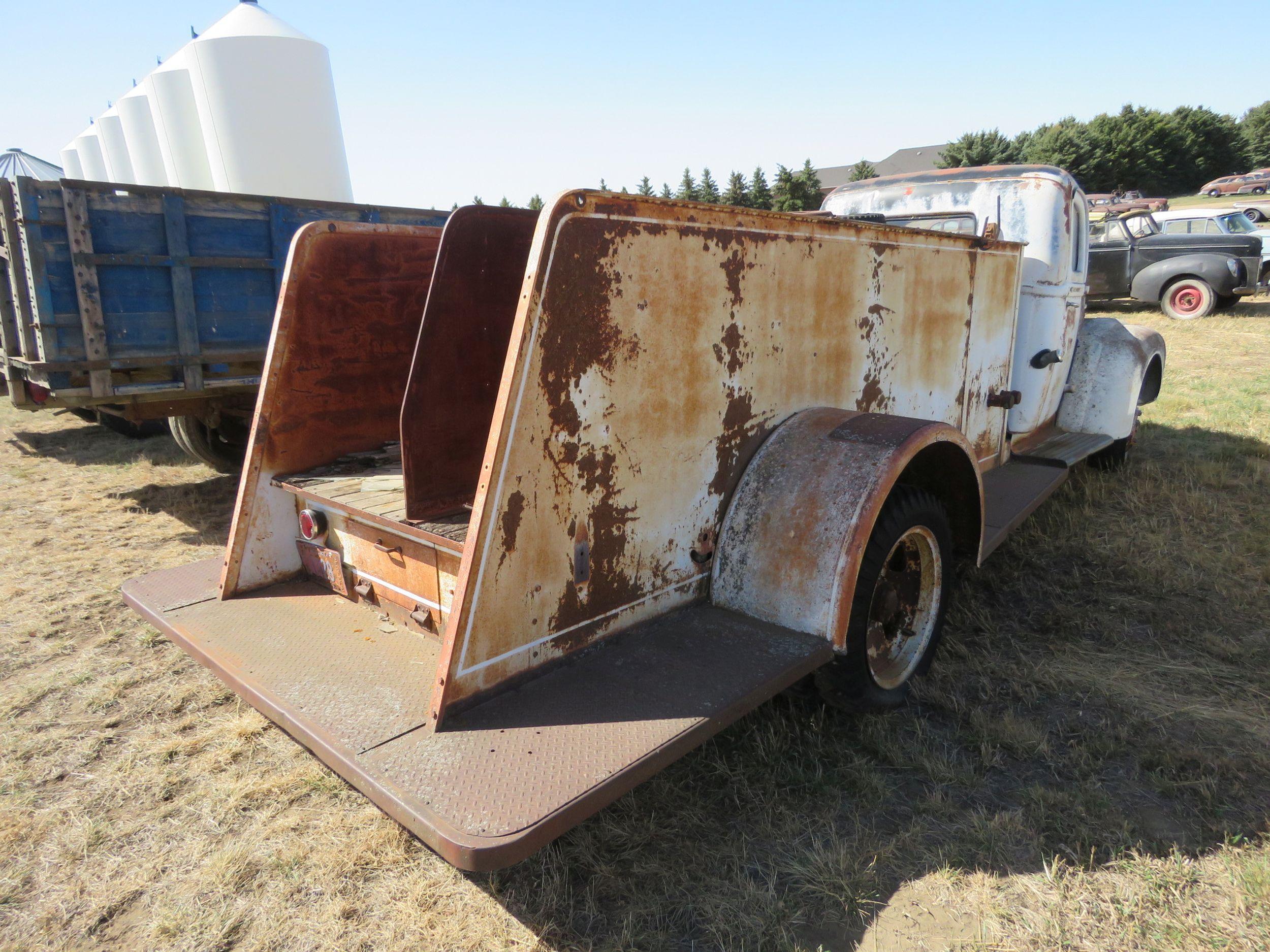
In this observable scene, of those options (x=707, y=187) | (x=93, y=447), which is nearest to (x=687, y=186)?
(x=707, y=187)

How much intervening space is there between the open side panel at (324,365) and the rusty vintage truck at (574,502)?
1 cm

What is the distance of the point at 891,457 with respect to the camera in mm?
2408

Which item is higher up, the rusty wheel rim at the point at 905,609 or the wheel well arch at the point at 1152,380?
the wheel well arch at the point at 1152,380

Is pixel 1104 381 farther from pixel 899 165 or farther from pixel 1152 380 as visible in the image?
pixel 899 165

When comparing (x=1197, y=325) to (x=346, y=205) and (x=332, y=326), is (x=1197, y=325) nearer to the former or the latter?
(x=346, y=205)

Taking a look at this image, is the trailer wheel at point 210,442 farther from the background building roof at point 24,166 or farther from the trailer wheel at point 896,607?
the background building roof at point 24,166

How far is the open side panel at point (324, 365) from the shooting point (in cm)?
273

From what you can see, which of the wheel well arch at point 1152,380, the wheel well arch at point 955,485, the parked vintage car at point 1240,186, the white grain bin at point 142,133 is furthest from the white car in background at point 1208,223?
the parked vintage car at point 1240,186

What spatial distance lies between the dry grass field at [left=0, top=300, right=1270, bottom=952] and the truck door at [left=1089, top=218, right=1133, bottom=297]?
12.7m

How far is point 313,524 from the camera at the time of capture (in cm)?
270

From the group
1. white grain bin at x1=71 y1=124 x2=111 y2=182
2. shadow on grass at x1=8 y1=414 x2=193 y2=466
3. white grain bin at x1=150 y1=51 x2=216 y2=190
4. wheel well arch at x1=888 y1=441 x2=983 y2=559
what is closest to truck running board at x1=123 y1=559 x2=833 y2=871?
wheel well arch at x1=888 y1=441 x2=983 y2=559

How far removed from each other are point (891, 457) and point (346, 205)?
Answer: 4773 millimetres

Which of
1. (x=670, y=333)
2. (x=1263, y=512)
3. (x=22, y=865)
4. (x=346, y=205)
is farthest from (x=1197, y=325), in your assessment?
(x=22, y=865)

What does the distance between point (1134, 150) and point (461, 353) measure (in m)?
56.7
